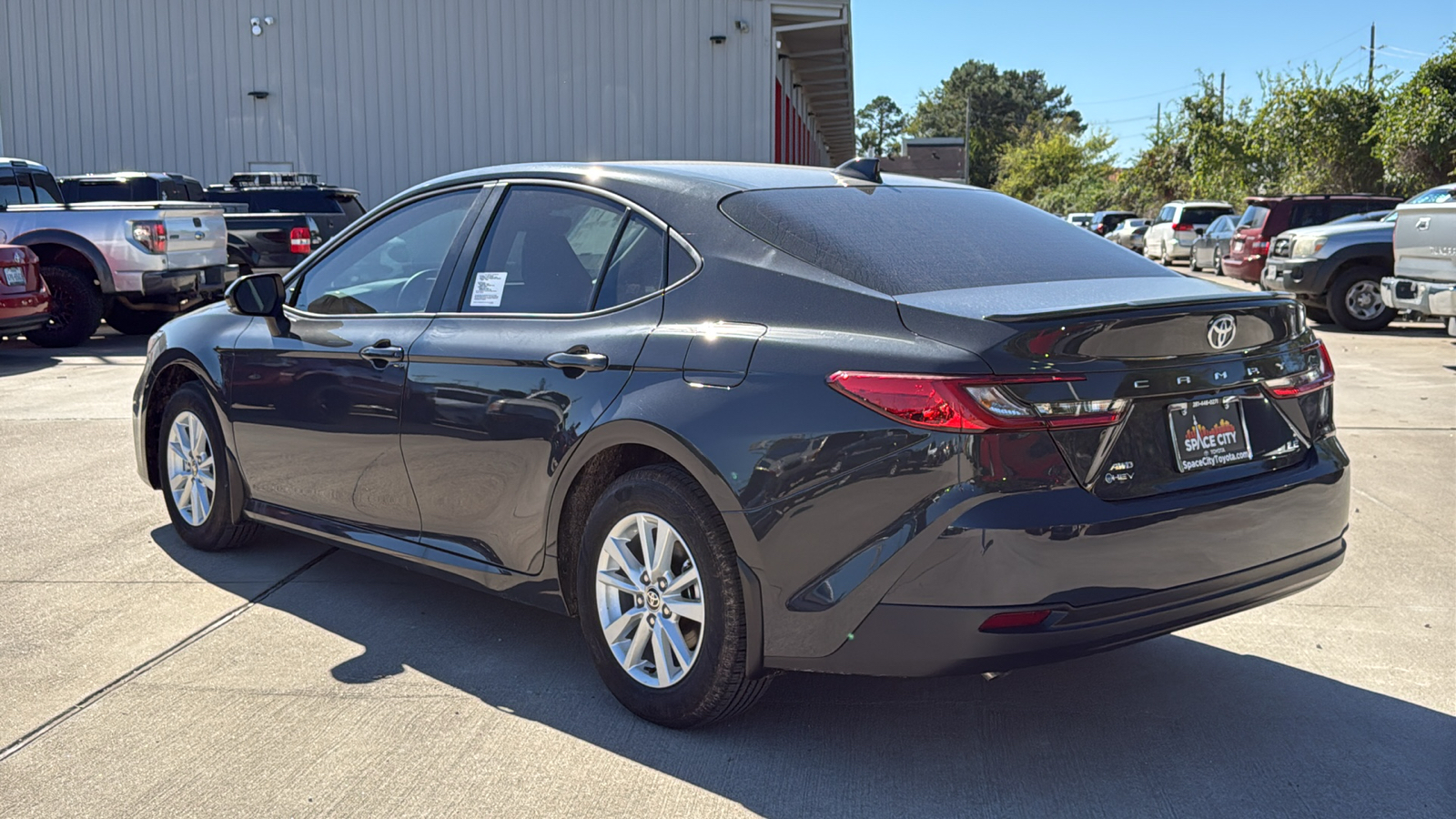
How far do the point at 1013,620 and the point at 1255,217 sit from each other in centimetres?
1903

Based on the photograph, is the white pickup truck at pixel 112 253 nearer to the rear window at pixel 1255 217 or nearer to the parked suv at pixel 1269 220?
the parked suv at pixel 1269 220

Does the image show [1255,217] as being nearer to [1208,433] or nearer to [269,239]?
[269,239]

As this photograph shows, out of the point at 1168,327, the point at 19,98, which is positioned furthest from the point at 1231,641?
the point at 19,98

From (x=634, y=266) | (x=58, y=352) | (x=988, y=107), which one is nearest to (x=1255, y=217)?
(x=58, y=352)

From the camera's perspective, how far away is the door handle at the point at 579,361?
12.4 ft

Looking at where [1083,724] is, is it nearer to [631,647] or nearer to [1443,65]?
[631,647]

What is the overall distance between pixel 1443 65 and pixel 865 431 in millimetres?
27821

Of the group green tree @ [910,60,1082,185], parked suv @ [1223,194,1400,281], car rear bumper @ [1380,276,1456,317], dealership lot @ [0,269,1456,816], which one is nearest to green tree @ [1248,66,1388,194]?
parked suv @ [1223,194,1400,281]

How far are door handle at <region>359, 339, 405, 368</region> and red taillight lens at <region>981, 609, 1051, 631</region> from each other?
89.4 inches

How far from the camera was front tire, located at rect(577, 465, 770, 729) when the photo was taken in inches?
137

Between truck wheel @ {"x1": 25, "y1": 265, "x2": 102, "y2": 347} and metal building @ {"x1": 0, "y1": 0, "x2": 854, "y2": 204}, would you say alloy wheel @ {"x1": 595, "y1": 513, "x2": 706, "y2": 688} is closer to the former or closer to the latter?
truck wheel @ {"x1": 25, "y1": 265, "x2": 102, "y2": 347}

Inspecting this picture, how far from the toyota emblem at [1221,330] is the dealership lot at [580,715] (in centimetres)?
110

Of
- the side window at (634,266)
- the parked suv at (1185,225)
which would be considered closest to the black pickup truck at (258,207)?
the side window at (634,266)

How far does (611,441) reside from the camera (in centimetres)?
370
